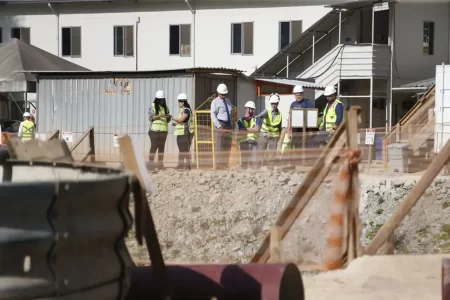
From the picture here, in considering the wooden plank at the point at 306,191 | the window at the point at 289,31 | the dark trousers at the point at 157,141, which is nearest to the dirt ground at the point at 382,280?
the wooden plank at the point at 306,191

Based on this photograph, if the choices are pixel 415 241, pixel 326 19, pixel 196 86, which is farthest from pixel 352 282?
pixel 326 19

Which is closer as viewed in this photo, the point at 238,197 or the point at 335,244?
the point at 335,244

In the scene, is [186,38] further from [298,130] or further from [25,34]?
[298,130]

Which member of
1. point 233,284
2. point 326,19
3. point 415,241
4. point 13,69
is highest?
point 326,19

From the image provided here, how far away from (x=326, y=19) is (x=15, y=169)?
3249cm

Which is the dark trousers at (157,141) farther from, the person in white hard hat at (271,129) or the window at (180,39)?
the window at (180,39)

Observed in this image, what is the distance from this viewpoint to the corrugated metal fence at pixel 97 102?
23.9 m

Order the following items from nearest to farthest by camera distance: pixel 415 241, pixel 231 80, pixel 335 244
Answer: pixel 335 244 → pixel 415 241 → pixel 231 80

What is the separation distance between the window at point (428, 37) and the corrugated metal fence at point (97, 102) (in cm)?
1639

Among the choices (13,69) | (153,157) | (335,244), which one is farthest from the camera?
(13,69)

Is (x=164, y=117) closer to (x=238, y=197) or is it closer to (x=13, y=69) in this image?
(x=238, y=197)

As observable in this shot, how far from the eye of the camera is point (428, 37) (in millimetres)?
36156

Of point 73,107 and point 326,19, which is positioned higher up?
point 326,19

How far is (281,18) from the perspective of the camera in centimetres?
3716
